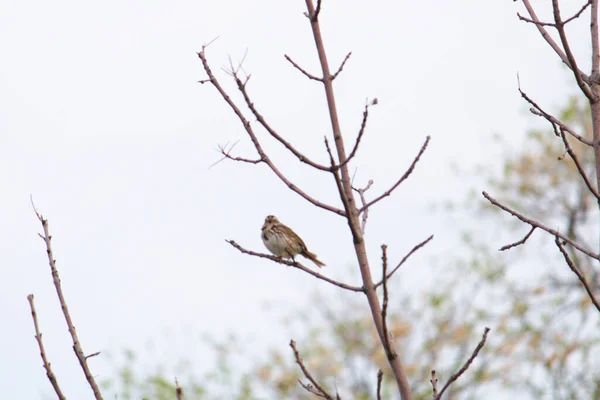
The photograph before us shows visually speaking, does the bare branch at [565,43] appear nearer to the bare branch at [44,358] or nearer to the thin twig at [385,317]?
the thin twig at [385,317]

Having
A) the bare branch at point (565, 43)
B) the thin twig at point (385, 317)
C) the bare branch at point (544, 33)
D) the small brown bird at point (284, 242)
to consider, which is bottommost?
the thin twig at point (385, 317)

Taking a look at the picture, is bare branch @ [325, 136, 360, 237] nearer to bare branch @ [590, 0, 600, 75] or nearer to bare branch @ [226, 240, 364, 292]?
bare branch @ [226, 240, 364, 292]

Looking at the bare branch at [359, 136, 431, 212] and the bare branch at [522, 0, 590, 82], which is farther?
the bare branch at [522, 0, 590, 82]

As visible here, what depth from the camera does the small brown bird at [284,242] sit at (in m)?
9.88

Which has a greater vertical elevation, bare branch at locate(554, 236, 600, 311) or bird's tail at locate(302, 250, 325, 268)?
bird's tail at locate(302, 250, 325, 268)

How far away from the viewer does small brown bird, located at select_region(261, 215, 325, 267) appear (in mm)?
9875

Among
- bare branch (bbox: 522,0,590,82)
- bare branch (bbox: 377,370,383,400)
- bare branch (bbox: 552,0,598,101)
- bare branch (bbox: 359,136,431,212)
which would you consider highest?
bare branch (bbox: 522,0,590,82)

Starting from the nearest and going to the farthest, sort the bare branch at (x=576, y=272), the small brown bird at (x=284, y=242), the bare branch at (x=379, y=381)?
the bare branch at (x=379, y=381)
the bare branch at (x=576, y=272)
the small brown bird at (x=284, y=242)

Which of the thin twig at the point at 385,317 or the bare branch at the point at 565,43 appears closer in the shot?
the thin twig at the point at 385,317

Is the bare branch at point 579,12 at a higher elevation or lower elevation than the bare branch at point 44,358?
higher

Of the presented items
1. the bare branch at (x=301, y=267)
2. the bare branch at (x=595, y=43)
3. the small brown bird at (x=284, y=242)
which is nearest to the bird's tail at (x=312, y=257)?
the small brown bird at (x=284, y=242)

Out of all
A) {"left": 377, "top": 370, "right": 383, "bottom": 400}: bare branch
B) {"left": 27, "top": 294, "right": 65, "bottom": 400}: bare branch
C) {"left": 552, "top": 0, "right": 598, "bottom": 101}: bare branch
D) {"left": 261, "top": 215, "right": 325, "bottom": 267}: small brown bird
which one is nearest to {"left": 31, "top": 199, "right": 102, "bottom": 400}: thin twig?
{"left": 27, "top": 294, "right": 65, "bottom": 400}: bare branch

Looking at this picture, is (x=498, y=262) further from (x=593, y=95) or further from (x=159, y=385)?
(x=593, y=95)

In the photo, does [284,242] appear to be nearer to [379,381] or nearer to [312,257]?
[312,257]
